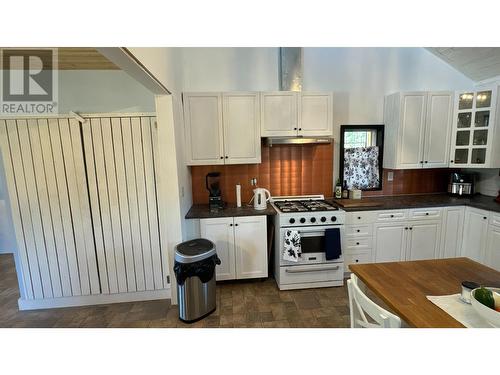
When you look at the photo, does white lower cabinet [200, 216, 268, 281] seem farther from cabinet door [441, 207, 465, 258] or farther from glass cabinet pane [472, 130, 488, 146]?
glass cabinet pane [472, 130, 488, 146]

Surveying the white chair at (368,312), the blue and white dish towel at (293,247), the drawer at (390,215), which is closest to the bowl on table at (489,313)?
the white chair at (368,312)

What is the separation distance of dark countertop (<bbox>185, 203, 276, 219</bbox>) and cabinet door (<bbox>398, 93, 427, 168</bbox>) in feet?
6.20

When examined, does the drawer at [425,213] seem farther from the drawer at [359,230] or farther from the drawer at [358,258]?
the drawer at [358,258]

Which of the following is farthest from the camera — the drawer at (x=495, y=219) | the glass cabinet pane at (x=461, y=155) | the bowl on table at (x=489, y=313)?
the glass cabinet pane at (x=461, y=155)

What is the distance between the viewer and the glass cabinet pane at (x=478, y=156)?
2820mm

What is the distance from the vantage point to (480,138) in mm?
2826

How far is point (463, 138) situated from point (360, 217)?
68.5 inches

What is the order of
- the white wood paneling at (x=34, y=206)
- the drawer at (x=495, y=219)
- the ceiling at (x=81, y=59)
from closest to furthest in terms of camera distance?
1. the ceiling at (x=81, y=59)
2. the white wood paneling at (x=34, y=206)
3. the drawer at (x=495, y=219)

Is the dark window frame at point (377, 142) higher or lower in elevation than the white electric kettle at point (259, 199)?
higher

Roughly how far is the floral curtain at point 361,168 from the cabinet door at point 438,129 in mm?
592

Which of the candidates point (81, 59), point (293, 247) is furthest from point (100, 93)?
point (293, 247)

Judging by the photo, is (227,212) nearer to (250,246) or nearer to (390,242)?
(250,246)
